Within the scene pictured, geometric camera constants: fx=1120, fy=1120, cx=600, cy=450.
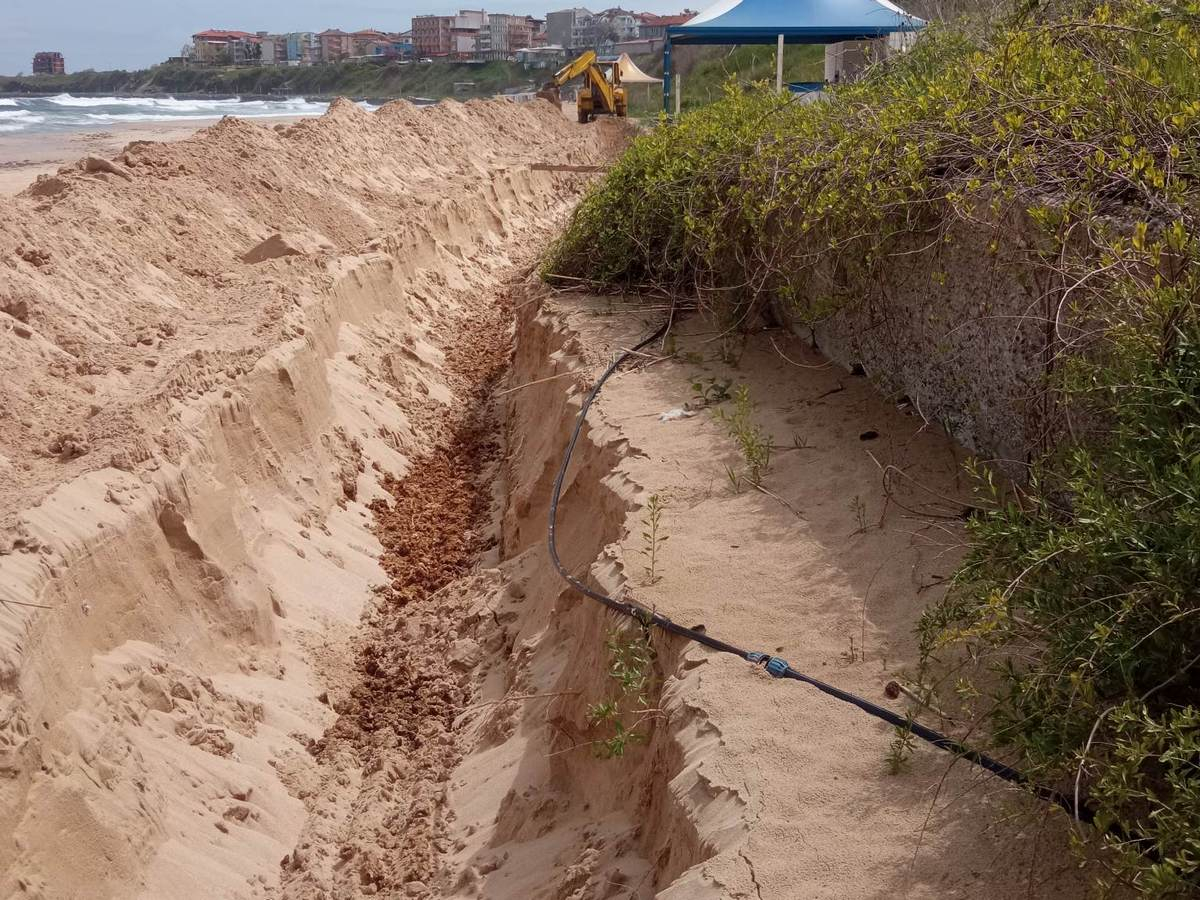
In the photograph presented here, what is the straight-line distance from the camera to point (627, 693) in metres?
4.19

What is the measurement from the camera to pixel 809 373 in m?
6.59

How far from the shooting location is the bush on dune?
2762 millimetres

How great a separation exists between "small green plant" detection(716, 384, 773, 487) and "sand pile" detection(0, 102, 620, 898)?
2.42 m

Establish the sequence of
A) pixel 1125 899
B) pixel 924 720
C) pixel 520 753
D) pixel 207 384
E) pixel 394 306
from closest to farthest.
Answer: pixel 1125 899 → pixel 924 720 → pixel 520 753 → pixel 207 384 → pixel 394 306

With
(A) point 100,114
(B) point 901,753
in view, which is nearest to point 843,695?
(B) point 901,753

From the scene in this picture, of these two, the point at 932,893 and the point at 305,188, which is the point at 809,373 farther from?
the point at 305,188

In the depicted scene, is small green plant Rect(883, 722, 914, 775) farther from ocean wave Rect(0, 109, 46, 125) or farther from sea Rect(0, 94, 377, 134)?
ocean wave Rect(0, 109, 46, 125)

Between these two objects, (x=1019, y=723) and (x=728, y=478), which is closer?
(x=1019, y=723)

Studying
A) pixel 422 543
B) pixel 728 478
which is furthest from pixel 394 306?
pixel 728 478

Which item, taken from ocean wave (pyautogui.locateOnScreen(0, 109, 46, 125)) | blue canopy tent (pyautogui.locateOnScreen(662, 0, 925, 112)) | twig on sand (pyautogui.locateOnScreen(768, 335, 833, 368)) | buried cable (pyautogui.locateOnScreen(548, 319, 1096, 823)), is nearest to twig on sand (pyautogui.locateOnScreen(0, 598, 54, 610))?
buried cable (pyautogui.locateOnScreen(548, 319, 1096, 823))

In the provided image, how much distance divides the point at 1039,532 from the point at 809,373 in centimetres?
321

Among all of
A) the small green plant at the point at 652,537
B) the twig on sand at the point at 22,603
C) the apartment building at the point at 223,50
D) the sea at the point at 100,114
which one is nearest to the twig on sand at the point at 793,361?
the small green plant at the point at 652,537

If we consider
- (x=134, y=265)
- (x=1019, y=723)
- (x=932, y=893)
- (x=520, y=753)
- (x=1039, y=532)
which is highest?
(x=134, y=265)

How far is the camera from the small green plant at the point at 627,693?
13.2ft
